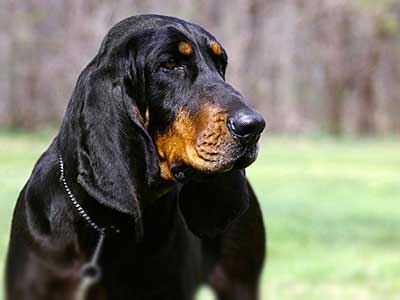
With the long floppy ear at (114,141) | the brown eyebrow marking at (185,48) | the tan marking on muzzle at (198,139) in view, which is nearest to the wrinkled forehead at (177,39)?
the brown eyebrow marking at (185,48)

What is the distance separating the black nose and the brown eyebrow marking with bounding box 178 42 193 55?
0.40 m

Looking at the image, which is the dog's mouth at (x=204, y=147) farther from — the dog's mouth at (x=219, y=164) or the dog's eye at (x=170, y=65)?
the dog's eye at (x=170, y=65)

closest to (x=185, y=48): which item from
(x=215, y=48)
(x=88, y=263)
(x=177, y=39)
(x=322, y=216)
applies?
(x=177, y=39)

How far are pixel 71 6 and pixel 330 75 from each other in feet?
44.4

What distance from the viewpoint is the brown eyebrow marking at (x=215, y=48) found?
3465mm

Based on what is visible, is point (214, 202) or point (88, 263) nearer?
point (88, 263)

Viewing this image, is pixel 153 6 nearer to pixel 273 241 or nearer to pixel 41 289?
pixel 273 241

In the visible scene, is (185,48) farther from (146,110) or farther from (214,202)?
(214,202)

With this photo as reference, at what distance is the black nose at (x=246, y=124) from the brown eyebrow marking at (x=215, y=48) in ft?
1.59

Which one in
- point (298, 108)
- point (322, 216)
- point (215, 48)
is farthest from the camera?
point (298, 108)

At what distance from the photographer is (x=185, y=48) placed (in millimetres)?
3336

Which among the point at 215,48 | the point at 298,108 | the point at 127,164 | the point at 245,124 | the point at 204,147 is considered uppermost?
the point at 215,48

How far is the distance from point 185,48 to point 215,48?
178mm

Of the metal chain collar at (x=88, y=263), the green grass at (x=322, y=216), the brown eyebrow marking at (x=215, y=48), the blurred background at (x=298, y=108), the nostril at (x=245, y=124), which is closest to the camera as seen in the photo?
the nostril at (x=245, y=124)
